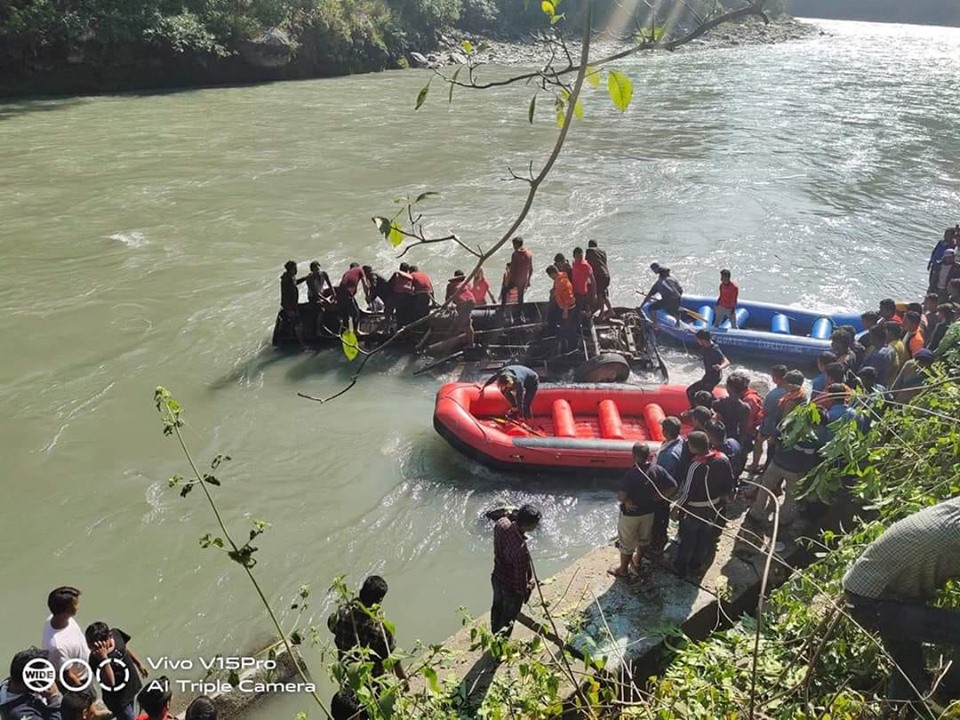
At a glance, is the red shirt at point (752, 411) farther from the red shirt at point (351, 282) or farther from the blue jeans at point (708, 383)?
the red shirt at point (351, 282)

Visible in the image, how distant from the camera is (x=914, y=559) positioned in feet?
9.90

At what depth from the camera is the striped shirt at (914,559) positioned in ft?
9.72

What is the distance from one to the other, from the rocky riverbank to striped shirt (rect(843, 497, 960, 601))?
28963 mm

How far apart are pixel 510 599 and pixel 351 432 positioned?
16.1ft

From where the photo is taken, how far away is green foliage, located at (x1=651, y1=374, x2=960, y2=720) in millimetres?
3432

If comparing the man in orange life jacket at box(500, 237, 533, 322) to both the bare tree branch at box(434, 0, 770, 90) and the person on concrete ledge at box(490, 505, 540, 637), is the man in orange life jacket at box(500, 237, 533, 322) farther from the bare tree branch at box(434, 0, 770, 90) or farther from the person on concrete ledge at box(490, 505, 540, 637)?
the bare tree branch at box(434, 0, 770, 90)

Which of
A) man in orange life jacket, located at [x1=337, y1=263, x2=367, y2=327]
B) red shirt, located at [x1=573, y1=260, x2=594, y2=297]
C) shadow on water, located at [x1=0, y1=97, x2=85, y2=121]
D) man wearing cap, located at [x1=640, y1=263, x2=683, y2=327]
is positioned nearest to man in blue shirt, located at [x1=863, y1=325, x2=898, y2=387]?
red shirt, located at [x1=573, y1=260, x2=594, y2=297]

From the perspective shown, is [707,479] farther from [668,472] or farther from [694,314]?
[694,314]

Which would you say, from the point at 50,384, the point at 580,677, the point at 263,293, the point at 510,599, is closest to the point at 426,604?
the point at 510,599

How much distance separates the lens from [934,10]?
94.5 meters

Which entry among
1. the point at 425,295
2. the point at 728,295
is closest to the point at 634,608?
the point at 425,295

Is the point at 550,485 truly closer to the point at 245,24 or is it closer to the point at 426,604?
the point at 426,604

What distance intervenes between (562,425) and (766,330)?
5015mm

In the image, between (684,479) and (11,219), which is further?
(11,219)
